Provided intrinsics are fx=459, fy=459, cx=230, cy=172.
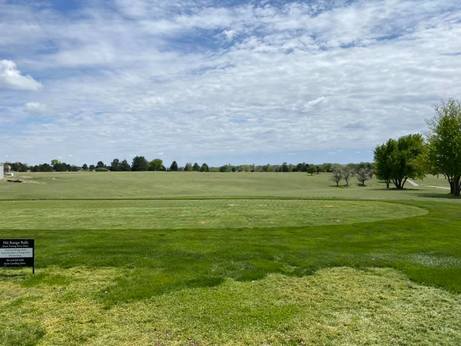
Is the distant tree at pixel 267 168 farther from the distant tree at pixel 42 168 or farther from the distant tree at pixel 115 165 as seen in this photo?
the distant tree at pixel 42 168

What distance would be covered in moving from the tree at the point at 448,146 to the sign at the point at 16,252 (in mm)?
51479

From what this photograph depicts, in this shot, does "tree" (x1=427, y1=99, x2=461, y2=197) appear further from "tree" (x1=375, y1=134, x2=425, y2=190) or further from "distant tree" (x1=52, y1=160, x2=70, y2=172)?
"distant tree" (x1=52, y1=160, x2=70, y2=172)

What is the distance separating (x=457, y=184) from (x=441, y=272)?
1905 inches

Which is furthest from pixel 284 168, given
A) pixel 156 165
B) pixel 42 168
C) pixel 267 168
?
pixel 42 168

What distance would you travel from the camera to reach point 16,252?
37.8ft

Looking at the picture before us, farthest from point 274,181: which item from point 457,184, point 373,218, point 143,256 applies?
point 143,256

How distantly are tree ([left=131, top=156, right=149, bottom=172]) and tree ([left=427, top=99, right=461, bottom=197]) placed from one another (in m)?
116

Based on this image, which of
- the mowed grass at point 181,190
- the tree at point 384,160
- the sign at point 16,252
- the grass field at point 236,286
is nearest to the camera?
the grass field at point 236,286

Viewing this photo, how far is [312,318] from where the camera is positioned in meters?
8.66

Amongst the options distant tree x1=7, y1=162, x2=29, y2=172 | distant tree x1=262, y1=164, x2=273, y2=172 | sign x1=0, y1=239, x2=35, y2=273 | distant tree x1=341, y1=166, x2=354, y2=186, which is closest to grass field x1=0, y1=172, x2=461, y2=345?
sign x1=0, y1=239, x2=35, y2=273

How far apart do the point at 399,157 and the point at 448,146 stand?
23.8 metres

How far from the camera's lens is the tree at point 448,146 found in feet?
174

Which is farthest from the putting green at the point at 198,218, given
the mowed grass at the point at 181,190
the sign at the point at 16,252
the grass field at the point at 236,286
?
the mowed grass at the point at 181,190

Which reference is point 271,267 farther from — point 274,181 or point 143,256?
point 274,181
